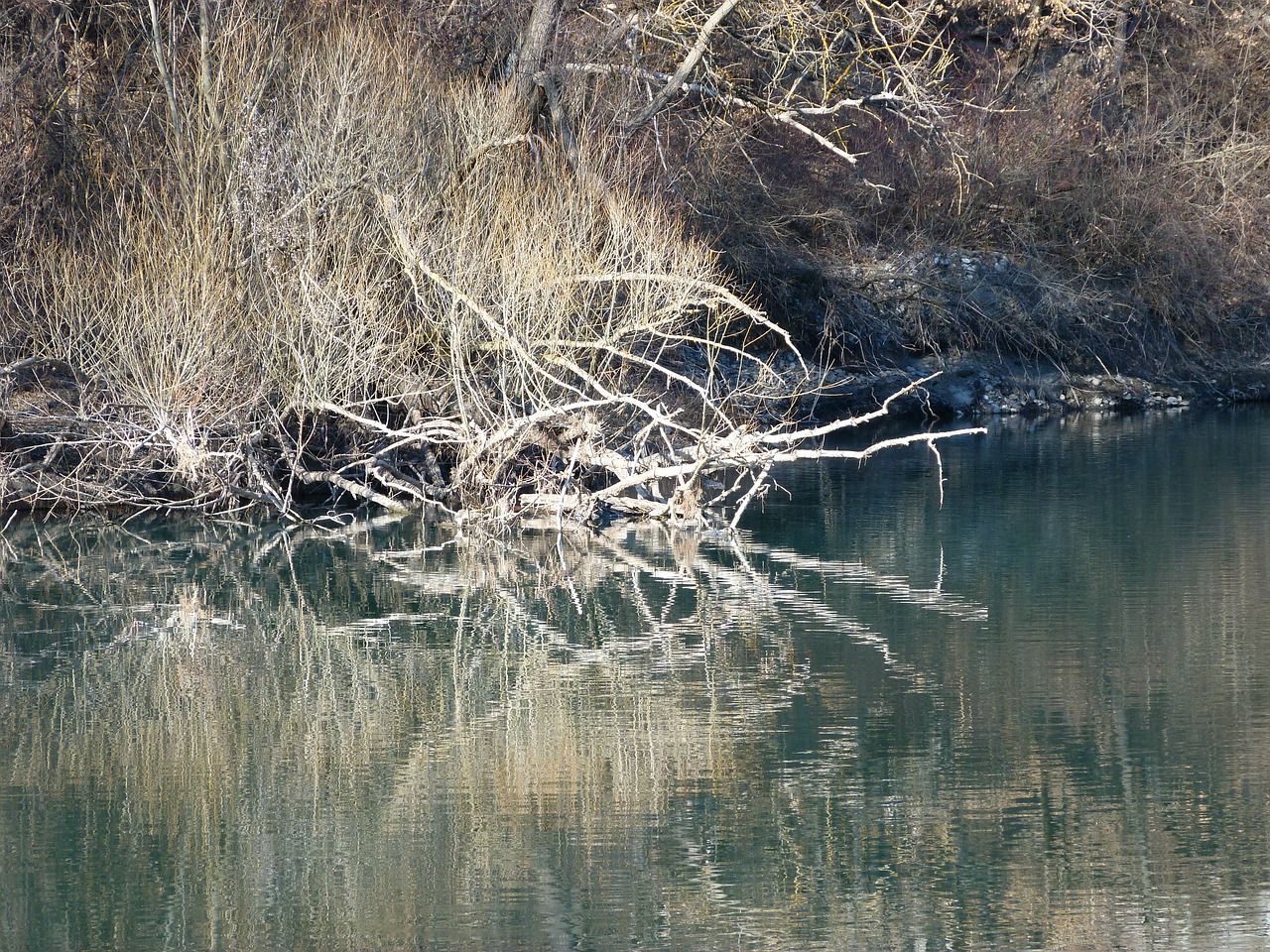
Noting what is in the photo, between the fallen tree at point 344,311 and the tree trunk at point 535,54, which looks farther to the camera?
the tree trunk at point 535,54

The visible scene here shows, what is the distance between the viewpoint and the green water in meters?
5.75

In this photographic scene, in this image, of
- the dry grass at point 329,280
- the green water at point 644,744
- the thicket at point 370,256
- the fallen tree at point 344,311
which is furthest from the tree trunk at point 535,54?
the green water at point 644,744

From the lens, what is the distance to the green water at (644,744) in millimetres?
5754

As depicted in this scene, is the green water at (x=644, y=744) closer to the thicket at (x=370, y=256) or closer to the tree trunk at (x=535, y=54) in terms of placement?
the thicket at (x=370, y=256)

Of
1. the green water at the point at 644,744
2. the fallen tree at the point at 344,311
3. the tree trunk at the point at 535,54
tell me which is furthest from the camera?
the tree trunk at the point at 535,54

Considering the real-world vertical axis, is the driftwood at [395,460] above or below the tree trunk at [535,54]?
below

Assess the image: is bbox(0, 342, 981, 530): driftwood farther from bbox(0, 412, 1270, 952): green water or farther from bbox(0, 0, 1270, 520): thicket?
bbox(0, 412, 1270, 952): green water

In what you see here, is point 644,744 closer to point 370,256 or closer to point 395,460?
point 370,256

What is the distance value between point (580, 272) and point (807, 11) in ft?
19.2

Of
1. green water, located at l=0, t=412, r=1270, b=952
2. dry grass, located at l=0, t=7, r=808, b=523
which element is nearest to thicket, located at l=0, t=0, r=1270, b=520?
dry grass, located at l=0, t=7, r=808, b=523

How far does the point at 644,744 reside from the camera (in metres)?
7.73

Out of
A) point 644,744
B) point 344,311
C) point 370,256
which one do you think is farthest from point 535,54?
point 644,744

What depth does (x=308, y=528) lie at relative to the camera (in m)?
15.0

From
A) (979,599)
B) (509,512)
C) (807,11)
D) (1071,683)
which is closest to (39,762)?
(1071,683)
